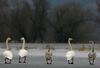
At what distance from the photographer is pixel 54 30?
2368 inches

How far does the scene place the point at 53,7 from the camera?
6316 centimetres

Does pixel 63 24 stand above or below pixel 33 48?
above

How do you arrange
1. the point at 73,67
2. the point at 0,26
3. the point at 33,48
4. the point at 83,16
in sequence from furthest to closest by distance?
the point at 83,16 → the point at 0,26 → the point at 33,48 → the point at 73,67

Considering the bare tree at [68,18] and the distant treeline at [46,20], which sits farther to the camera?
the bare tree at [68,18]

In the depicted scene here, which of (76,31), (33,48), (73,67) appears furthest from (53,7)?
(73,67)

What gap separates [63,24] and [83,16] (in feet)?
12.7

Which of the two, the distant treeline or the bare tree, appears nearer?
the distant treeline

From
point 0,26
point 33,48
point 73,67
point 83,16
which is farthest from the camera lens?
point 83,16

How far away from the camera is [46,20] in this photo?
6194 cm

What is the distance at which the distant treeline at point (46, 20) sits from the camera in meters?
58.2

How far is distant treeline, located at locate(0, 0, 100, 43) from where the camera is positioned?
2293 inches

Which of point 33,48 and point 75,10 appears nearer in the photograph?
point 33,48

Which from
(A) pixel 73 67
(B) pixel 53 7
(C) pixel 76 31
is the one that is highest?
(B) pixel 53 7

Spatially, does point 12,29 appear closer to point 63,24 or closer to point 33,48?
point 63,24
